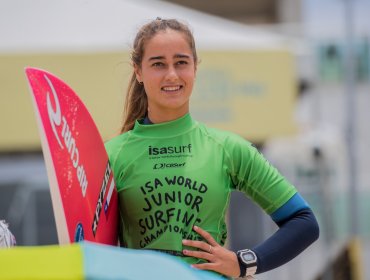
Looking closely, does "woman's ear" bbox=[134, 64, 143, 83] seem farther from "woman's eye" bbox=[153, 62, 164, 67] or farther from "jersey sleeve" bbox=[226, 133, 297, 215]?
"jersey sleeve" bbox=[226, 133, 297, 215]

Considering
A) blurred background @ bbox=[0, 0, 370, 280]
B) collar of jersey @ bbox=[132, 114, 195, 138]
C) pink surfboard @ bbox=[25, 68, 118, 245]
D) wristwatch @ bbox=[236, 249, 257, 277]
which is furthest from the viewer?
blurred background @ bbox=[0, 0, 370, 280]

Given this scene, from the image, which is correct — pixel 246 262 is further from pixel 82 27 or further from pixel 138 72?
pixel 82 27

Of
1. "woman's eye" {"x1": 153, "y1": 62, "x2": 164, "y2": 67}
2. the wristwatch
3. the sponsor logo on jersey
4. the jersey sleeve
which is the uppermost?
"woman's eye" {"x1": 153, "y1": 62, "x2": 164, "y2": 67}

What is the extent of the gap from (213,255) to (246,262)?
9 centimetres

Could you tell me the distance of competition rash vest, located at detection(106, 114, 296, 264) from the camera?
201 cm

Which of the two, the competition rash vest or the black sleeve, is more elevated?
the competition rash vest

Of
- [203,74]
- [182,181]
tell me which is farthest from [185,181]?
[203,74]

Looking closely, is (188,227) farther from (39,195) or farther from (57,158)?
(39,195)

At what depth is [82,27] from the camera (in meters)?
6.29

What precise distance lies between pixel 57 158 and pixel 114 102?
4.04m

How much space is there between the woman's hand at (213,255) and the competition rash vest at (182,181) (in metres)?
0.03

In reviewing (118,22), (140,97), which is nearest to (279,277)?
(118,22)

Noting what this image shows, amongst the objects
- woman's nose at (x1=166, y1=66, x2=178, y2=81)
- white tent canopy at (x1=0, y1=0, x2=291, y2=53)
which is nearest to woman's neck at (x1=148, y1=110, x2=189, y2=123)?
woman's nose at (x1=166, y1=66, x2=178, y2=81)

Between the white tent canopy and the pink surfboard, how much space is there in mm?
4051
